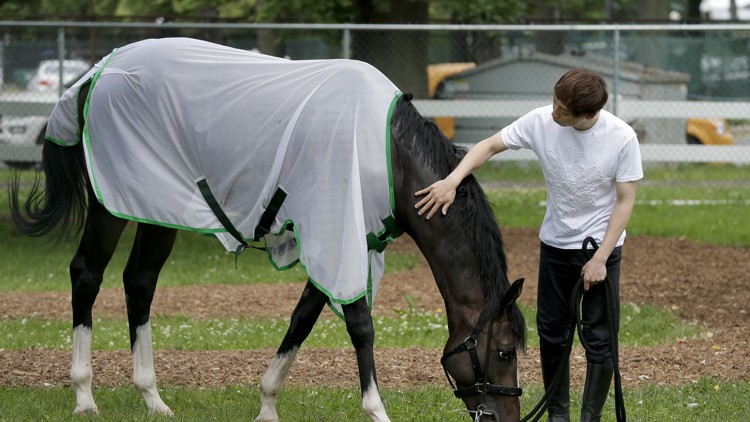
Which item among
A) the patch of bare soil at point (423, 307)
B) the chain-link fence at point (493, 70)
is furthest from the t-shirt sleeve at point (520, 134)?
the chain-link fence at point (493, 70)

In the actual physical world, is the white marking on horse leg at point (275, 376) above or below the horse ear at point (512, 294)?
below

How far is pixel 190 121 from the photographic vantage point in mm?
5297

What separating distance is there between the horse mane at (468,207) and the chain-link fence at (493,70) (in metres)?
6.84

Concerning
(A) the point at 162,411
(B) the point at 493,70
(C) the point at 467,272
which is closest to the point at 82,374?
(A) the point at 162,411

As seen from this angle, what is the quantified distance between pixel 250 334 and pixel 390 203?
3.08m

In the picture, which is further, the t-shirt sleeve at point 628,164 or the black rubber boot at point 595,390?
the black rubber boot at point 595,390

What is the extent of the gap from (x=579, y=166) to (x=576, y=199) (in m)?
0.17

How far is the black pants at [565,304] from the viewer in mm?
4980

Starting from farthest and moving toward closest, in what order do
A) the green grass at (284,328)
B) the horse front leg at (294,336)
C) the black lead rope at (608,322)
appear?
1. the green grass at (284,328)
2. the horse front leg at (294,336)
3. the black lead rope at (608,322)

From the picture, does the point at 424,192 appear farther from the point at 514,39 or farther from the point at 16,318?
the point at 514,39

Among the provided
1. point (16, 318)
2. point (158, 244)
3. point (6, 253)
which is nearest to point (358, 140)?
point (158, 244)

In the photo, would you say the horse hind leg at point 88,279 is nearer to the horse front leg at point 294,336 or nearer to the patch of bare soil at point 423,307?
the patch of bare soil at point 423,307

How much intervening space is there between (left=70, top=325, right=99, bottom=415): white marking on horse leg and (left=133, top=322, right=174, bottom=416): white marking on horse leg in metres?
0.24

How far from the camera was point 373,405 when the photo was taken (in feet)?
15.5
